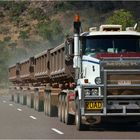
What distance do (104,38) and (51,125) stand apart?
13.5 ft

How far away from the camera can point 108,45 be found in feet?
60.0

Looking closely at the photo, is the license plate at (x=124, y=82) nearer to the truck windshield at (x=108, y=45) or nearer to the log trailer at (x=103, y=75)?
the log trailer at (x=103, y=75)

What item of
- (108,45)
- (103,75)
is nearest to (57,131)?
(103,75)

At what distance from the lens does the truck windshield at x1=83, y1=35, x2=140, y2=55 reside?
18234mm

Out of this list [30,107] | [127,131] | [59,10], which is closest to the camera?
[127,131]

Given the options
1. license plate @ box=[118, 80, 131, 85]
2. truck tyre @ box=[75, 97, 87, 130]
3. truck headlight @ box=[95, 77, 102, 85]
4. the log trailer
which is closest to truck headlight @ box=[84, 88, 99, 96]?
the log trailer

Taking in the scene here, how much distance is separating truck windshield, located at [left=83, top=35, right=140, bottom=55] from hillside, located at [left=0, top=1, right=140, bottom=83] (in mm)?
87374

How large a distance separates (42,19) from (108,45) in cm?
12042

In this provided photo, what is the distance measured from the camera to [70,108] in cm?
1997

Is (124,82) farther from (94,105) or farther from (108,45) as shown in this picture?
(108,45)

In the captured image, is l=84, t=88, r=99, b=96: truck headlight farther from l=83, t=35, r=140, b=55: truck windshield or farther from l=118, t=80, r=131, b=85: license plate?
l=83, t=35, r=140, b=55: truck windshield

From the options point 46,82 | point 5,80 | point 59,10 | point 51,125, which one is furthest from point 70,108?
point 59,10

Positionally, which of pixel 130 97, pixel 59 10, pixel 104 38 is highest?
pixel 59 10

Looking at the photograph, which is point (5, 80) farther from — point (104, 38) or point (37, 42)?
point (104, 38)
